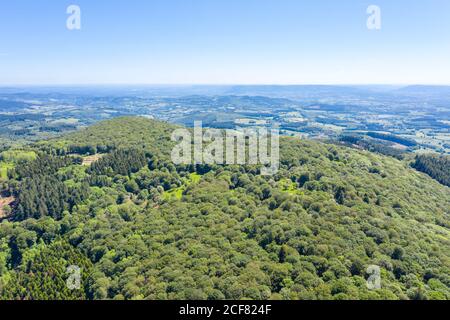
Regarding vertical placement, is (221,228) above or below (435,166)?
below

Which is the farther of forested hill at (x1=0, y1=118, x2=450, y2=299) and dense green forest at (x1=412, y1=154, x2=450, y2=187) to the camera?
dense green forest at (x1=412, y1=154, x2=450, y2=187)

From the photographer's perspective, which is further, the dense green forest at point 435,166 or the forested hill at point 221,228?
the dense green forest at point 435,166

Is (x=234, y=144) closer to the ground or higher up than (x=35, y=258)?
higher up

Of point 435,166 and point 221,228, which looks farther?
point 435,166

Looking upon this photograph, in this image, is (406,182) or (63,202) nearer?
(63,202)

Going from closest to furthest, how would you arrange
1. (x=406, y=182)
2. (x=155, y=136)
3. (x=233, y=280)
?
(x=233, y=280) → (x=406, y=182) → (x=155, y=136)
